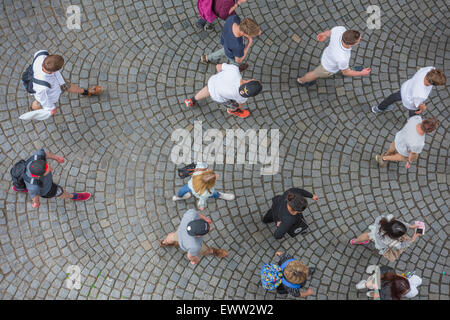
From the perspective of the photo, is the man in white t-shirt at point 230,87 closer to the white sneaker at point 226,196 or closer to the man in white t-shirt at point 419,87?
the white sneaker at point 226,196

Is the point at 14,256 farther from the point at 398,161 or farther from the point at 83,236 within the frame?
the point at 398,161

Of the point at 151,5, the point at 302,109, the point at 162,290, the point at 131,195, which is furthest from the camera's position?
the point at 151,5

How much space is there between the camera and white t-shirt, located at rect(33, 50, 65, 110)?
244 inches

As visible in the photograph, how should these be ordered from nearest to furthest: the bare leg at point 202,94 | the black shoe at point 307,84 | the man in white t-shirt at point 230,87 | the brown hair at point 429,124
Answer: the brown hair at point 429,124
the man in white t-shirt at point 230,87
the bare leg at point 202,94
the black shoe at point 307,84

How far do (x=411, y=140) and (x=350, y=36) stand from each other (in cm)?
198

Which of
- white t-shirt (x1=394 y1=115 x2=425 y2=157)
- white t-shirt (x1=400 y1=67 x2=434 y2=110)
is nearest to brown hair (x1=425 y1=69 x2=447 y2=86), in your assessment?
white t-shirt (x1=400 y1=67 x2=434 y2=110)

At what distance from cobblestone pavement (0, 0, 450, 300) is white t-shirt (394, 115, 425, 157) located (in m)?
0.93

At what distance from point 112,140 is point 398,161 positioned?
550 cm

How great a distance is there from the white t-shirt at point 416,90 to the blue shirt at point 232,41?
2.99 meters

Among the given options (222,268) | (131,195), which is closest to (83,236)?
(131,195)

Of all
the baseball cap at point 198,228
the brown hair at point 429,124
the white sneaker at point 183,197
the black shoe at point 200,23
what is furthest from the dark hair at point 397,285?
the black shoe at point 200,23

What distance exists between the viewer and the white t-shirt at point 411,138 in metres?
6.23

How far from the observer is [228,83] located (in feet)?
21.3

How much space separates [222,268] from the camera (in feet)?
22.0
